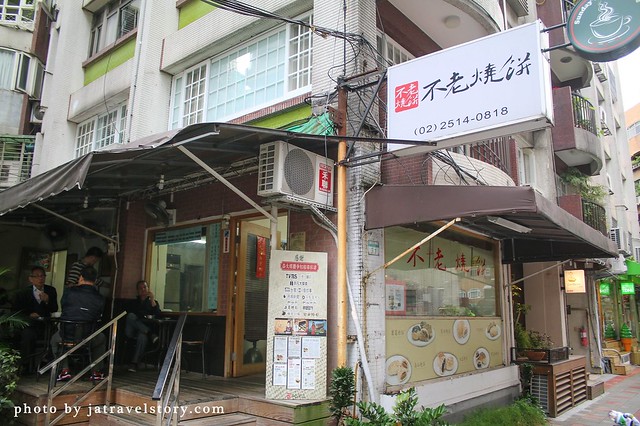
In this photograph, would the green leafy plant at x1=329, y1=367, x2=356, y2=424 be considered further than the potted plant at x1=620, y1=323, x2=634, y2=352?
No

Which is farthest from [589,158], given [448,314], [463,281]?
[448,314]

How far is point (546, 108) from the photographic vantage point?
4945 millimetres

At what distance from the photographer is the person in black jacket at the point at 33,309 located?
7844 mm

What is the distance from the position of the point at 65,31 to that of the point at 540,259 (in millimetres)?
13832

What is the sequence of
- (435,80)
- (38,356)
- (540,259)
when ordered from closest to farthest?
(435,80)
(38,356)
(540,259)

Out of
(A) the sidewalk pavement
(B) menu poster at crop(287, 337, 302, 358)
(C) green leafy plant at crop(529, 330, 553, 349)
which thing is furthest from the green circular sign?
(C) green leafy plant at crop(529, 330, 553, 349)

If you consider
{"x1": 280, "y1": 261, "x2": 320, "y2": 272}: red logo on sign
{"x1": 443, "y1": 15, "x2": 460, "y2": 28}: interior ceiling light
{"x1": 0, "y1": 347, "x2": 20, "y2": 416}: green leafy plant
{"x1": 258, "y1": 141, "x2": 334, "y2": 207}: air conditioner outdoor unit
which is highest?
{"x1": 443, "y1": 15, "x2": 460, "y2": 28}: interior ceiling light

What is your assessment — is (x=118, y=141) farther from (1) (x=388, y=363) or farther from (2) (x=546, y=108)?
(2) (x=546, y=108)

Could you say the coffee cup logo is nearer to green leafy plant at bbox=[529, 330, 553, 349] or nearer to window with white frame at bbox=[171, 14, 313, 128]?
window with white frame at bbox=[171, 14, 313, 128]

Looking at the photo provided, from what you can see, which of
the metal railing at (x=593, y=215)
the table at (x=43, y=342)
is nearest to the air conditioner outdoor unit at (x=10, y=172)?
the table at (x=43, y=342)

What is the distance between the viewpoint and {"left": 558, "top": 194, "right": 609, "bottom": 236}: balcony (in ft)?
46.9

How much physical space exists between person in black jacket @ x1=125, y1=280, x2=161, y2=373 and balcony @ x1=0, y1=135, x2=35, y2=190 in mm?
7511

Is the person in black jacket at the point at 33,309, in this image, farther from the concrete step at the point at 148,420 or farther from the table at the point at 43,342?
the concrete step at the point at 148,420

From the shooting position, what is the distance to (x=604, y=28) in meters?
4.84
